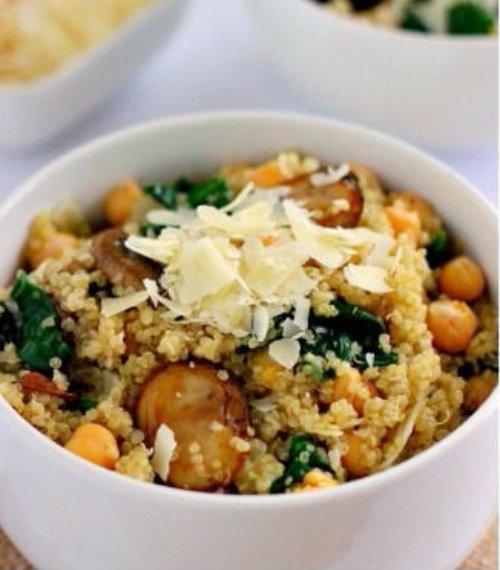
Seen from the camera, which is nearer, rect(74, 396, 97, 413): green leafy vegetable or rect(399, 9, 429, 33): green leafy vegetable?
rect(74, 396, 97, 413): green leafy vegetable

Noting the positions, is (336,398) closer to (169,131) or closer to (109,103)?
(169,131)

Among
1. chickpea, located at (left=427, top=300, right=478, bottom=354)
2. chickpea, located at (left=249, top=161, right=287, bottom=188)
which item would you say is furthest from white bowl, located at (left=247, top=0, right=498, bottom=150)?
chickpea, located at (left=427, top=300, right=478, bottom=354)

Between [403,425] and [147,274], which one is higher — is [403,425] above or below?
below

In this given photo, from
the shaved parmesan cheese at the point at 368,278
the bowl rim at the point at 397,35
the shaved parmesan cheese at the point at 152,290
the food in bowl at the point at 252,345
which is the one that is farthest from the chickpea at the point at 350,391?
the bowl rim at the point at 397,35

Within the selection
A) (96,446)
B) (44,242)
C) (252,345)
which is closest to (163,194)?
(44,242)

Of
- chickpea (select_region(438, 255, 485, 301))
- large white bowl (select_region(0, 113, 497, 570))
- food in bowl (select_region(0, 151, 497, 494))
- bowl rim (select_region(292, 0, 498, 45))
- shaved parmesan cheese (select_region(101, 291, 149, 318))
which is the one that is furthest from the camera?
bowl rim (select_region(292, 0, 498, 45))

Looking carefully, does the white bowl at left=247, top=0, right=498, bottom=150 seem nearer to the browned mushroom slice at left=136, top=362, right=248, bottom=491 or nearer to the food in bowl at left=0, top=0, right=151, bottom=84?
the food in bowl at left=0, top=0, right=151, bottom=84

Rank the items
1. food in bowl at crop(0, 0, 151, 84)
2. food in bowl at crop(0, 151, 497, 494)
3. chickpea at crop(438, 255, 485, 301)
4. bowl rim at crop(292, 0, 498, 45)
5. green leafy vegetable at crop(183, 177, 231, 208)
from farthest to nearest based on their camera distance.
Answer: food in bowl at crop(0, 0, 151, 84) → bowl rim at crop(292, 0, 498, 45) → green leafy vegetable at crop(183, 177, 231, 208) → chickpea at crop(438, 255, 485, 301) → food in bowl at crop(0, 151, 497, 494)

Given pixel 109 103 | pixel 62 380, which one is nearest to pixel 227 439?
pixel 62 380
